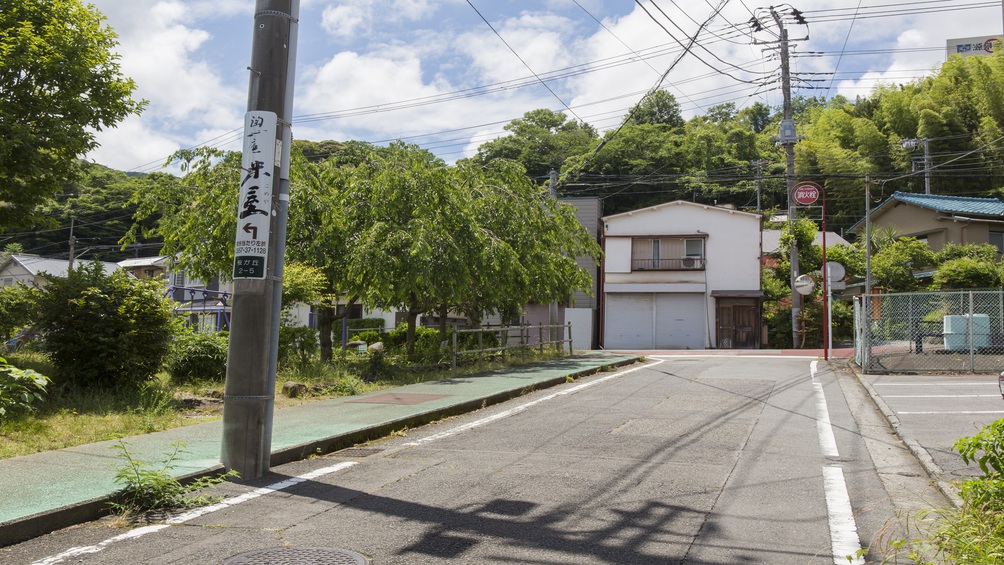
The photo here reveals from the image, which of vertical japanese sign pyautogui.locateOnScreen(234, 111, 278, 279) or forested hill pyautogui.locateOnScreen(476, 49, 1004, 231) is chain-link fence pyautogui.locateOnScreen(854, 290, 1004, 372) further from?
forested hill pyautogui.locateOnScreen(476, 49, 1004, 231)

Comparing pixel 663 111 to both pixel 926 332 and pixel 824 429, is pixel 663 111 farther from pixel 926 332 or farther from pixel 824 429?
pixel 824 429

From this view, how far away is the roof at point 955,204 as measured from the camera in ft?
111

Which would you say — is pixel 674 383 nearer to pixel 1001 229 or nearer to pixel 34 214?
pixel 34 214

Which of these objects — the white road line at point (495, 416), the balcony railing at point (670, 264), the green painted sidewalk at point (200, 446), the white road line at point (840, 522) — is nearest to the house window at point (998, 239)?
the balcony railing at point (670, 264)

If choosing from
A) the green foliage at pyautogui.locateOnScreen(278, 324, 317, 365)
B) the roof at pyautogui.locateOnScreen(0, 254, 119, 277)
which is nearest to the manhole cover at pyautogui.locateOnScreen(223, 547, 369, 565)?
the green foliage at pyautogui.locateOnScreen(278, 324, 317, 365)

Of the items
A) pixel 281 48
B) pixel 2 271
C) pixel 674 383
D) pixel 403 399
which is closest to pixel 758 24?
pixel 674 383

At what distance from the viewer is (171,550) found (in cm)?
430

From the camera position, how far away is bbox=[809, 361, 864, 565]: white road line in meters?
4.28

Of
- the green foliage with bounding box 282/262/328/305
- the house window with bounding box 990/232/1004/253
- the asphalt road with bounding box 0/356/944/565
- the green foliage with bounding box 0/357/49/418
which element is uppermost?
the house window with bounding box 990/232/1004/253

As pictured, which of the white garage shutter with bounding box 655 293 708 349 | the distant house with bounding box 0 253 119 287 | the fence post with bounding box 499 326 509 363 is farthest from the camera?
the distant house with bounding box 0 253 119 287

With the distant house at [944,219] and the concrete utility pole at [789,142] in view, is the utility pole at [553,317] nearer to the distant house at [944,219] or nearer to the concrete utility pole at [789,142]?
the concrete utility pole at [789,142]

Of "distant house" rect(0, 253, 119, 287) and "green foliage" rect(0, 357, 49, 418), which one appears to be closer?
"green foliage" rect(0, 357, 49, 418)

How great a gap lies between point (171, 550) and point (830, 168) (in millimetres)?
47211

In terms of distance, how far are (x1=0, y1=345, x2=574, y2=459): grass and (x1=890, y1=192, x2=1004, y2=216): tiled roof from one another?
30290 millimetres
